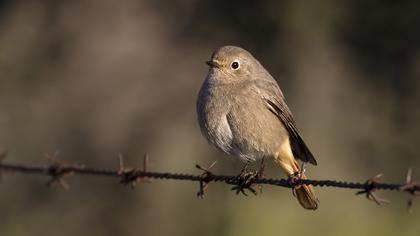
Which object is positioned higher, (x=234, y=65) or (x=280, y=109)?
(x=234, y=65)

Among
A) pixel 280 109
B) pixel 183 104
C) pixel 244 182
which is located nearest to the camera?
pixel 244 182

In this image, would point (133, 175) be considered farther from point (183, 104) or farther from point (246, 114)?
point (183, 104)

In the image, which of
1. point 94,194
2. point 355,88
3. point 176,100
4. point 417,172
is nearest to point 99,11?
point 176,100

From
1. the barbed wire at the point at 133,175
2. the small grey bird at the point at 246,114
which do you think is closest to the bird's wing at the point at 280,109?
the small grey bird at the point at 246,114

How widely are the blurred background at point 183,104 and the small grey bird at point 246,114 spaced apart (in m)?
3.45

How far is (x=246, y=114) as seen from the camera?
6.52 meters

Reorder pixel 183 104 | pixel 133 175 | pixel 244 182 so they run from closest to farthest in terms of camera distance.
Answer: pixel 133 175 → pixel 244 182 → pixel 183 104

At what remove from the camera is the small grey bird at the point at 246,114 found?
6.47m

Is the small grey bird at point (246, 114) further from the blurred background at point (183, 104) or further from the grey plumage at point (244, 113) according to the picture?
the blurred background at point (183, 104)

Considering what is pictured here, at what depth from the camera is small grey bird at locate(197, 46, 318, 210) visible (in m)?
6.47

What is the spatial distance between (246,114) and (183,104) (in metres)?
6.28

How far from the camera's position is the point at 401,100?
11117 millimetres

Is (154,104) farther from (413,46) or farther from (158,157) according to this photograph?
(413,46)

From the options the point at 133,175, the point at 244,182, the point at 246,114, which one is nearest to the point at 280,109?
the point at 246,114
